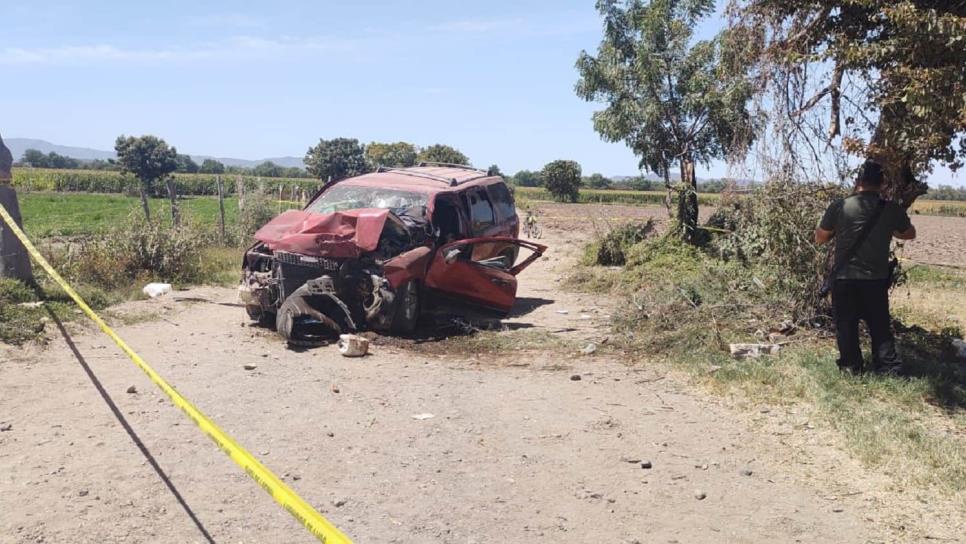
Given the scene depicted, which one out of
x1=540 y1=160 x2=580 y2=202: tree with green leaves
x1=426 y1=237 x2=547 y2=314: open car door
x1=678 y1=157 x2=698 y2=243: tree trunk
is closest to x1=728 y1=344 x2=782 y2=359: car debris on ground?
x1=426 y1=237 x2=547 y2=314: open car door

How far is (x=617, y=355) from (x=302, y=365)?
3.27m

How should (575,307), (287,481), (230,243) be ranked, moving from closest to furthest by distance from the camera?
(287,481) < (575,307) < (230,243)

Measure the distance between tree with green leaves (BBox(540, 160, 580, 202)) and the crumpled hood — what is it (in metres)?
57.7

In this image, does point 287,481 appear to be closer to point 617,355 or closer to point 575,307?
point 617,355

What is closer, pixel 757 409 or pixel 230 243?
pixel 757 409

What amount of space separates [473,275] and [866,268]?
444 centimetres

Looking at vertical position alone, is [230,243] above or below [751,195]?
below

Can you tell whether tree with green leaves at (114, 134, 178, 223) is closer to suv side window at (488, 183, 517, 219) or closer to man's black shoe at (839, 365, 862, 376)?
suv side window at (488, 183, 517, 219)

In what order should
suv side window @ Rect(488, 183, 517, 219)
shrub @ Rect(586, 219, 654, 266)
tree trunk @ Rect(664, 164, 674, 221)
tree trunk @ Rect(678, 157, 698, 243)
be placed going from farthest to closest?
tree trunk @ Rect(664, 164, 674, 221) → shrub @ Rect(586, 219, 654, 266) → tree trunk @ Rect(678, 157, 698, 243) → suv side window @ Rect(488, 183, 517, 219)

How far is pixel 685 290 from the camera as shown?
914cm

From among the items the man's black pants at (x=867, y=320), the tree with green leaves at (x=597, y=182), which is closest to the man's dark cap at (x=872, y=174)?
the man's black pants at (x=867, y=320)

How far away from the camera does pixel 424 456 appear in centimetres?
491

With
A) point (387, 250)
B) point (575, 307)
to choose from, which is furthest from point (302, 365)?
point (575, 307)

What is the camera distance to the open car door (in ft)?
28.7
